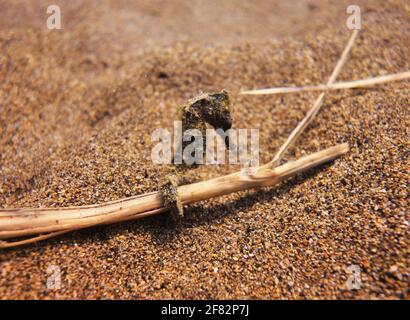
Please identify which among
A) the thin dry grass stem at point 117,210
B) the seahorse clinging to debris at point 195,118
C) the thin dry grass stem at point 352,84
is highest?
the thin dry grass stem at point 352,84

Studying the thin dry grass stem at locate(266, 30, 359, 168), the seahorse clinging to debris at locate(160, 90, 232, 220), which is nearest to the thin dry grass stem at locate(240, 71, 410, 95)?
the thin dry grass stem at locate(266, 30, 359, 168)

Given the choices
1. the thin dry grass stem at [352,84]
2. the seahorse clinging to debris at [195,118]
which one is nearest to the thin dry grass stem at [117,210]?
the seahorse clinging to debris at [195,118]

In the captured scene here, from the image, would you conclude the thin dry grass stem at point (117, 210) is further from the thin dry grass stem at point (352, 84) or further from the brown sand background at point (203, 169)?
the thin dry grass stem at point (352, 84)

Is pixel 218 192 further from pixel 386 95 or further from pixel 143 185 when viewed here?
pixel 386 95

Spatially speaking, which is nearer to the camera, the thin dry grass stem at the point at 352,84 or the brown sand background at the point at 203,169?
the brown sand background at the point at 203,169

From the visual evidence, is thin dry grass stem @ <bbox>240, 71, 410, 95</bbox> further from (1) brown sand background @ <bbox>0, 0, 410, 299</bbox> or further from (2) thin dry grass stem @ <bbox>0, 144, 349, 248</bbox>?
(2) thin dry grass stem @ <bbox>0, 144, 349, 248</bbox>
